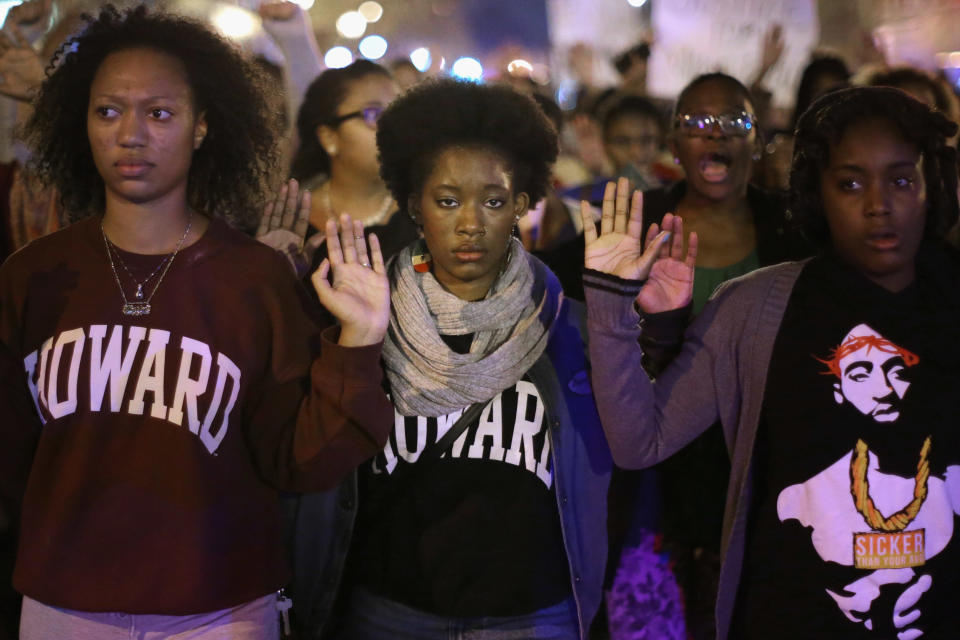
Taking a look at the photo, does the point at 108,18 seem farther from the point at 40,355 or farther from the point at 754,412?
the point at 754,412

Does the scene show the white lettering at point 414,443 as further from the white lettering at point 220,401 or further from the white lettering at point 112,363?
the white lettering at point 112,363

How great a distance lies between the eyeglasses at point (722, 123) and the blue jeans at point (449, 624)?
6.12 feet

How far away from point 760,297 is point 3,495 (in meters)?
1.94

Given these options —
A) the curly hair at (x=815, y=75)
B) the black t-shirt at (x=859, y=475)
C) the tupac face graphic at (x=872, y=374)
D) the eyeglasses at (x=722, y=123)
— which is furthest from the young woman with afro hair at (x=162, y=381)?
the curly hair at (x=815, y=75)

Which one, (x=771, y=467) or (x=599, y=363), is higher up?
(x=599, y=363)

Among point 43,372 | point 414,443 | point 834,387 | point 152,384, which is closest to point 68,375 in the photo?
point 43,372

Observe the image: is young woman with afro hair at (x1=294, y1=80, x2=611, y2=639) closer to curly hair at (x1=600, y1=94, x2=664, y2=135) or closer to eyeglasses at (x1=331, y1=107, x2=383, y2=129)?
eyeglasses at (x1=331, y1=107, x2=383, y2=129)

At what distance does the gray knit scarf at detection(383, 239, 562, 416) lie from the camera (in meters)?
2.70

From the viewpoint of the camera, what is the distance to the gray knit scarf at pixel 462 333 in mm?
2703

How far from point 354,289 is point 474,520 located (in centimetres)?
71

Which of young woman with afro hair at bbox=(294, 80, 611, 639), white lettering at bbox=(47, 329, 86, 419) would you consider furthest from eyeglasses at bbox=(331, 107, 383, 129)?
white lettering at bbox=(47, 329, 86, 419)

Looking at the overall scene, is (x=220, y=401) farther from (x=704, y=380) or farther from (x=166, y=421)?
(x=704, y=380)

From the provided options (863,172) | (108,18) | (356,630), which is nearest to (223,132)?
(108,18)

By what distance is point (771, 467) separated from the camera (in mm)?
2504
